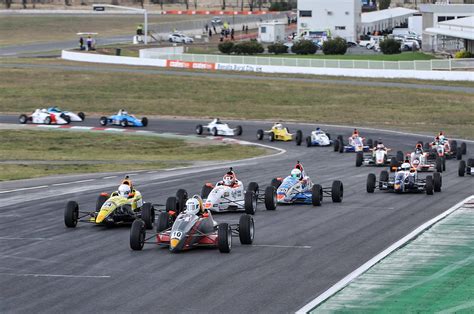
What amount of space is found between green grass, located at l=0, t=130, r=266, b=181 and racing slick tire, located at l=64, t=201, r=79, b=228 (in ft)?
47.2

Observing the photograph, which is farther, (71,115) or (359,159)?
(71,115)


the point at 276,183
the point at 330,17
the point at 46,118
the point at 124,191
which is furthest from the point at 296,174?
the point at 330,17

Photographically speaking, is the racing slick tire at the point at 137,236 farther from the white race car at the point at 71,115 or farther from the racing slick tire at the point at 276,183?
the white race car at the point at 71,115

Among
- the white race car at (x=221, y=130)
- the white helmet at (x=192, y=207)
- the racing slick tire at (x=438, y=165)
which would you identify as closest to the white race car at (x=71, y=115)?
the white race car at (x=221, y=130)

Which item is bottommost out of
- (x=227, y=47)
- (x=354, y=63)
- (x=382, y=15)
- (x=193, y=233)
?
(x=193, y=233)

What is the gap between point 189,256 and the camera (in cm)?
2338

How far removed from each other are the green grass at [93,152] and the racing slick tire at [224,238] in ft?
64.8

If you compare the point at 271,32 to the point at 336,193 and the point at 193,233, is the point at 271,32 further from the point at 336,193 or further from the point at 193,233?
the point at 193,233

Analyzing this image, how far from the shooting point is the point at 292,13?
178250mm

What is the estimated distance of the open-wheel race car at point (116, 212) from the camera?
27203mm

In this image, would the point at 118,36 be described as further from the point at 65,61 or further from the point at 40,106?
the point at 40,106

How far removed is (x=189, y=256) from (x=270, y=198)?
7861 mm

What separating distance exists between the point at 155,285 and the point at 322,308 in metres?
3.67

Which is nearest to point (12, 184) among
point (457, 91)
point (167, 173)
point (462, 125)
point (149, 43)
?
point (167, 173)
